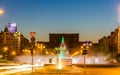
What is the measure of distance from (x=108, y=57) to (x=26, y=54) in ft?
131

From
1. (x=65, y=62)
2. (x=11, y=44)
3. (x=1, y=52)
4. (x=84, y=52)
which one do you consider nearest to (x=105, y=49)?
(x=11, y=44)

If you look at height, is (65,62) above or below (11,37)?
below

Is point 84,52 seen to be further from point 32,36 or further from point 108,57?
point 108,57

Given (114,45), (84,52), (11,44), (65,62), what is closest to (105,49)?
(114,45)

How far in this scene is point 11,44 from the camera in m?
180

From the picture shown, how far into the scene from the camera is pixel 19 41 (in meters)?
180

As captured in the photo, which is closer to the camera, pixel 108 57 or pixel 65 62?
pixel 65 62

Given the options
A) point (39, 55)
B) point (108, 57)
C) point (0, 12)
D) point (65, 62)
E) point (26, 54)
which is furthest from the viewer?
point (39, 55)

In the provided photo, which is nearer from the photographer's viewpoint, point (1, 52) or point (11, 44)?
point (1, 52)

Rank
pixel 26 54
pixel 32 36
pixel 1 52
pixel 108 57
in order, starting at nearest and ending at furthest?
pixel 32 36
pixel 1 52
pixel 108 57
pixel 26 54

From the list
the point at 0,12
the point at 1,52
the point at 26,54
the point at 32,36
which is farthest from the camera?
the point at 26,54

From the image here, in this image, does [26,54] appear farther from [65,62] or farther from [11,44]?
[65,62]

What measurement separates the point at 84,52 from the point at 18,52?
491ft

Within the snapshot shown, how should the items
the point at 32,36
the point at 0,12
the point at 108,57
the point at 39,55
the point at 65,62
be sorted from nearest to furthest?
1. the point at 32,36
2. the point at 0,12
3. the point at 65,62
4. the point at 108,57
5. the point at 39,55
